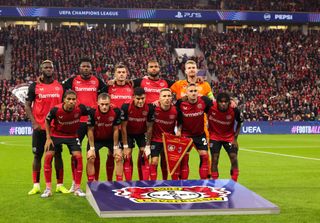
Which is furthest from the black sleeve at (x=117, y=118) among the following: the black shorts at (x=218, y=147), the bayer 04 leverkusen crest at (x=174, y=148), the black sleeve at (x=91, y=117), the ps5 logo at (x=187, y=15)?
the ps5 logo at (x=187, y=15)

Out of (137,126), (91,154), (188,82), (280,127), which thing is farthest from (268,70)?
(91,154)

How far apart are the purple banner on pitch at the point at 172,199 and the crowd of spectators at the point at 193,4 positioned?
43.9 m

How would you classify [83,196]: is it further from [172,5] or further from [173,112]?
[172,5]

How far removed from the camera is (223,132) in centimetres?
1142

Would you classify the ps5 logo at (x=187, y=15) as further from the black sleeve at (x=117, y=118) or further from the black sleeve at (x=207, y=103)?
the black sleeve at (x=117, y=118)

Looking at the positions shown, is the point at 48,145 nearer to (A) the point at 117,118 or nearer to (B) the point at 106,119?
(B) the point at 106,119

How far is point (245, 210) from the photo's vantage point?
8617 millimetres

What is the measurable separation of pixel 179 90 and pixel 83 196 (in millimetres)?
2929

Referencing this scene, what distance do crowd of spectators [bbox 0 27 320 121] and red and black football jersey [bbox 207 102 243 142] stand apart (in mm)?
26975

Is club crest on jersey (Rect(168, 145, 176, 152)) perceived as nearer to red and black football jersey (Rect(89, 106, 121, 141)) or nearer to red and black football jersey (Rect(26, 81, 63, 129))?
red and black football jersey (Rect(89, 106, 121, 141))

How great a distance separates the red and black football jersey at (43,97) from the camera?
10820 millimetres

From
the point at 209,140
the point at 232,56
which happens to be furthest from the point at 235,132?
the point at 232,56

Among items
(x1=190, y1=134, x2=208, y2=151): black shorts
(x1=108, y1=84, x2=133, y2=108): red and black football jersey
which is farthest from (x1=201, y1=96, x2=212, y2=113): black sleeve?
(x1=108, y1=84, x2=133, y2=108): red and black football jersey

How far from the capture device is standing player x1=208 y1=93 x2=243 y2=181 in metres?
11.2
